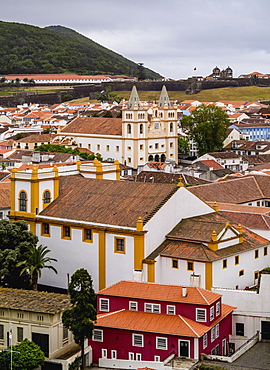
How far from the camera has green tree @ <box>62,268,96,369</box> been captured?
29344mm

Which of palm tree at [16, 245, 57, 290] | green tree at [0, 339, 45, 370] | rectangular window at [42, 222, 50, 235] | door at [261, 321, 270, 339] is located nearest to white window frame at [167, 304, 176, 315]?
door at [261, 321, 270, 339]

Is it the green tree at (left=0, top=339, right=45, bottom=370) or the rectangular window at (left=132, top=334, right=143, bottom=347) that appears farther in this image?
the rectangular window at (left=132, top=334, right=143, bottom=347)

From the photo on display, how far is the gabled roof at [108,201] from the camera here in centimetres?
3759

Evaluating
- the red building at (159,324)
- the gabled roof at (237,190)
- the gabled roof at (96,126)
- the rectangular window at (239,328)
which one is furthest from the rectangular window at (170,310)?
the gabled roof at (96,126)

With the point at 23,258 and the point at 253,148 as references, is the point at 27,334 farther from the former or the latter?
the point at 253,148

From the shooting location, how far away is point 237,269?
1471 inches

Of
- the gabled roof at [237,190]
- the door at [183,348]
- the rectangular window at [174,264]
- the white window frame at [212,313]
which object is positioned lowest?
the door at [183,348]

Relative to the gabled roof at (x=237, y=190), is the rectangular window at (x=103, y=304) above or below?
below

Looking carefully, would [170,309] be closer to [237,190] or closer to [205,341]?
[205,341]

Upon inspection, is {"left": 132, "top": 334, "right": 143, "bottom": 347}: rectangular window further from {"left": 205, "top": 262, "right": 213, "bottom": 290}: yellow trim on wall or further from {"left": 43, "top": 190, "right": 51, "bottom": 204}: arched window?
{"left": 43, "top": 190, "right": 51, "bottom": 204}: arched window

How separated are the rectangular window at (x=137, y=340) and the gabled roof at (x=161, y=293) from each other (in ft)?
5.80

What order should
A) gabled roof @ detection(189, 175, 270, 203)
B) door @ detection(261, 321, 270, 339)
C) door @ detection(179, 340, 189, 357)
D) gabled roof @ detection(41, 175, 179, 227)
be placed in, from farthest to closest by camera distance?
gabled roof @ detection(189, 175, 270, 203) → gabled roof @ detection(41, 175, 179, 227) → door @ detection(261, 321, 270, 339) → door @ detection(179, 340, 189, 357)

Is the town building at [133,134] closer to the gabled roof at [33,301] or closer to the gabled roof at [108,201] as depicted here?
the gabled roof at [108,201]

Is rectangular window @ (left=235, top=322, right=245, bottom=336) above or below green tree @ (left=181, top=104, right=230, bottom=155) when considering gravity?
below
